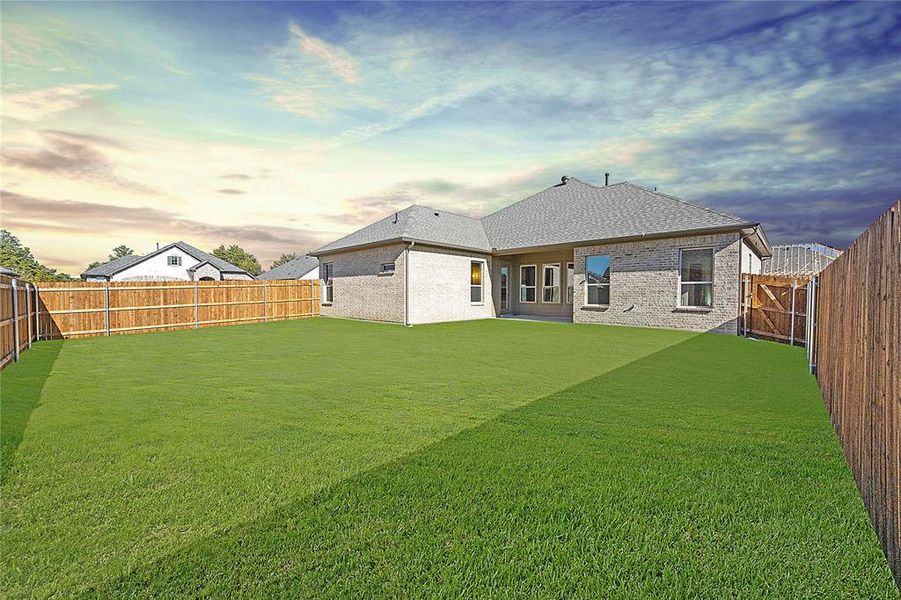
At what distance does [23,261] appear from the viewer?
47.8 metres

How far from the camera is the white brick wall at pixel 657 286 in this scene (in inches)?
516

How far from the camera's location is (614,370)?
7.27m

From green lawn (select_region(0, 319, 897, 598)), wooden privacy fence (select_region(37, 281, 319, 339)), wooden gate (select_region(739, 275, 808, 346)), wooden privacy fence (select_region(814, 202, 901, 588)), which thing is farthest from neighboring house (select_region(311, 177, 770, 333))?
wooden privacy fence (select_region(814, 202, 901, 588))

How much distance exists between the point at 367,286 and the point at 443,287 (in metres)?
3.35

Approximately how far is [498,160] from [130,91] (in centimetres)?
Result: 978

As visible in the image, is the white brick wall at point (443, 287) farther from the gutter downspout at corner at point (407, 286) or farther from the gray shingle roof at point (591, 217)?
the gray shingle roof at point (591, 217)

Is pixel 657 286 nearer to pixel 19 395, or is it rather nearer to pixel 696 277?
pixel 696 277

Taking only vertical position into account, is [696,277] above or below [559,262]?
below

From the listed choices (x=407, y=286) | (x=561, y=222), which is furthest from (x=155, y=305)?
(x=561, y=222)

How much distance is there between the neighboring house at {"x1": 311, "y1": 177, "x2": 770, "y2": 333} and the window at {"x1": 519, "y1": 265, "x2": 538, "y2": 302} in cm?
5

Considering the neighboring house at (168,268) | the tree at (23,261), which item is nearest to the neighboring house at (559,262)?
the neighboring house at (168,268)

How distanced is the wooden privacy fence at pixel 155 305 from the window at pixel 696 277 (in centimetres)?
1584

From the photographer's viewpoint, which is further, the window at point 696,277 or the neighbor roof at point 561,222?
the neighbor roof at point 561,222

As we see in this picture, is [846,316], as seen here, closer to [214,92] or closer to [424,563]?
[424,563]
